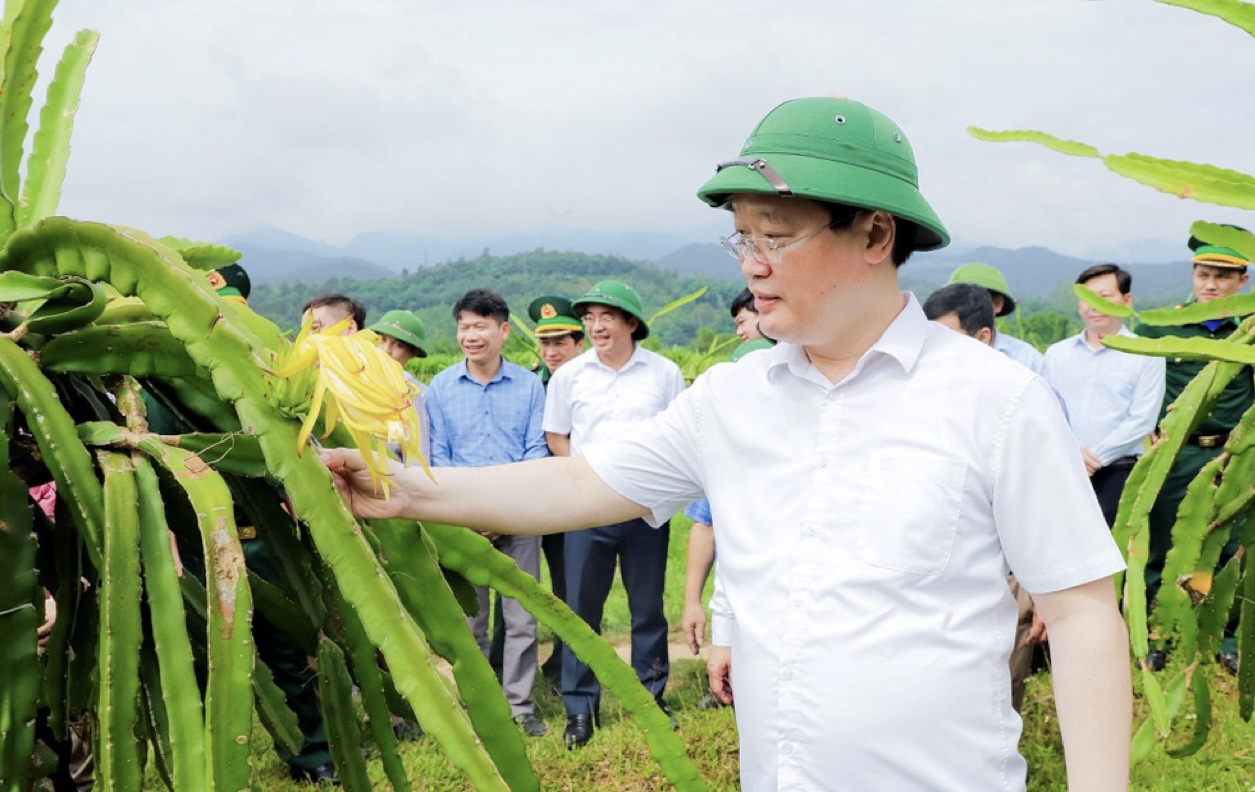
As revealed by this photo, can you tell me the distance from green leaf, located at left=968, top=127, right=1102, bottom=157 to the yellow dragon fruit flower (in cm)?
119

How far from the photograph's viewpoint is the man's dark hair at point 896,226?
64.6 inches

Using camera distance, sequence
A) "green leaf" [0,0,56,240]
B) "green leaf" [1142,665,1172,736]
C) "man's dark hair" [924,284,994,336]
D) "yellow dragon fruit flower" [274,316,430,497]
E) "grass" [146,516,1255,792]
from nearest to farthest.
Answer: "yellow dragon fruit flower" [274,316,430,497] < "green leaf" [0,0,56,240] < "green leaf" [1142,665,1172,736] < "grass" [146,516,1255,792] < "man's dark hair" [924,284,994,336]

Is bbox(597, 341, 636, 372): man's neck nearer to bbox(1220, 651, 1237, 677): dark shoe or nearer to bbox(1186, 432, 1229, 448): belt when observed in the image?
bbox(1186, 432, 1229, 448): belt

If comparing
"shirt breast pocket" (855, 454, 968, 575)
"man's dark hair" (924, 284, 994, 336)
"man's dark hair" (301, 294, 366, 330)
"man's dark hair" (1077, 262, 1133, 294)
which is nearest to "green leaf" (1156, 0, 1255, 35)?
"shirt breast pocket" (855, 454, 968, 575)

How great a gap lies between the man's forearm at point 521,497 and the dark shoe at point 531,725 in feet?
10.8

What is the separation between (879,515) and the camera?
161 centimetres

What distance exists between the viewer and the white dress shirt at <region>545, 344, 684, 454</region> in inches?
207

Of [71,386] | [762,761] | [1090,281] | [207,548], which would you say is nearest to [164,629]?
[207,548]

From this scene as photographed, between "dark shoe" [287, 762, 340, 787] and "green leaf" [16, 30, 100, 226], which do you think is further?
"dark shoe" [287, 762, 340, 787]

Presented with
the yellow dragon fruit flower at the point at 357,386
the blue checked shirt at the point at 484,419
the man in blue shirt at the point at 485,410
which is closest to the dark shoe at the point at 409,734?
the man in blue shirt at the point at 485,410

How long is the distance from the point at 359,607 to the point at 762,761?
2.86 ft

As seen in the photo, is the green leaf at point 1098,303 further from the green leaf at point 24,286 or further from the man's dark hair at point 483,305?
the man's dark hair at point 483,305

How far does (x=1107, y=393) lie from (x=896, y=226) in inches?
179

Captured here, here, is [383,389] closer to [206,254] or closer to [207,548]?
[207,548]
